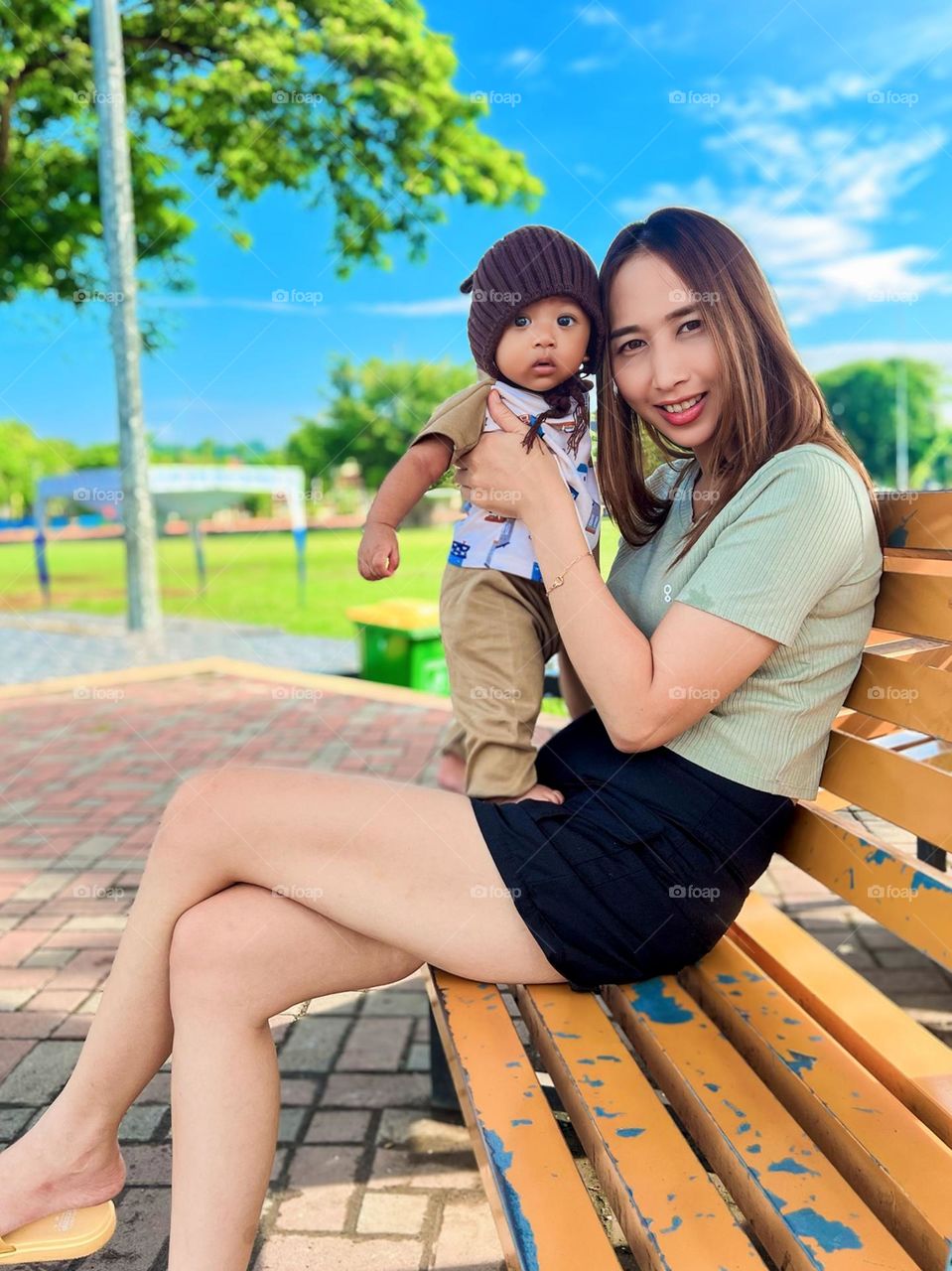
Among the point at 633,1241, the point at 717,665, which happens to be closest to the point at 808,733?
the point at 717,665

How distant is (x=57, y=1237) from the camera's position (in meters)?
1.56

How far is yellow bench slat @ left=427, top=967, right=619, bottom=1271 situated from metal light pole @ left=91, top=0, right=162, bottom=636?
795 centimetres

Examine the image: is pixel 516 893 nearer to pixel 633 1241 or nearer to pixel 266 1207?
pixel 633 1241

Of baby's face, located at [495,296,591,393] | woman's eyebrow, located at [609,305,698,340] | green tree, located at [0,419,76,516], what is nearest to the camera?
woman's eyebrow, located at [609,305,698,340]

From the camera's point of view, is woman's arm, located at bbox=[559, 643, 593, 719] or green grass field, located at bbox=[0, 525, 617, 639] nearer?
woman's arm, located at bbox=[559, 643, 593, 719]

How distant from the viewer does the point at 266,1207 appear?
6.35 ft

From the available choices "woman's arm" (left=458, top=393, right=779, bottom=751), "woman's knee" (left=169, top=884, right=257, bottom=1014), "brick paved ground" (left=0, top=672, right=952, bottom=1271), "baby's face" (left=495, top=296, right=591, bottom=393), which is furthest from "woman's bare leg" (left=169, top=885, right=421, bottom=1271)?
"baby's face" (left=495, top=296, right=591, bottom=393)

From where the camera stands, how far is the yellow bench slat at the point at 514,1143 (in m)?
1.11

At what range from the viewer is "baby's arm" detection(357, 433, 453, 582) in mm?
1941

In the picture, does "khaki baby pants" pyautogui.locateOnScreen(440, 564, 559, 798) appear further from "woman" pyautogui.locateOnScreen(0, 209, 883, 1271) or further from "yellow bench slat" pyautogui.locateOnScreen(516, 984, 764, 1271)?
"yellow bench slat" pyautogui.locateOnScreen(516, 984, 764, 1271)

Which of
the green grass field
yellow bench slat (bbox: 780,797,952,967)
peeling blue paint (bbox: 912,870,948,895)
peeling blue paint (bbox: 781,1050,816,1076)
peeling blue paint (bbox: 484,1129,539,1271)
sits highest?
peeling blue paint (bbox: 912,870,948,895)

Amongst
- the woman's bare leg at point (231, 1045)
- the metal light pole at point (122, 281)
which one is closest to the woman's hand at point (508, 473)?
the woman's bare leg at point (231, 1045)

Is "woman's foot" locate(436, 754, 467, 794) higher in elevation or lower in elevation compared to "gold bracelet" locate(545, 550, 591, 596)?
lower

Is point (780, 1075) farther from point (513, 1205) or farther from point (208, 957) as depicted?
point (208, 957)
